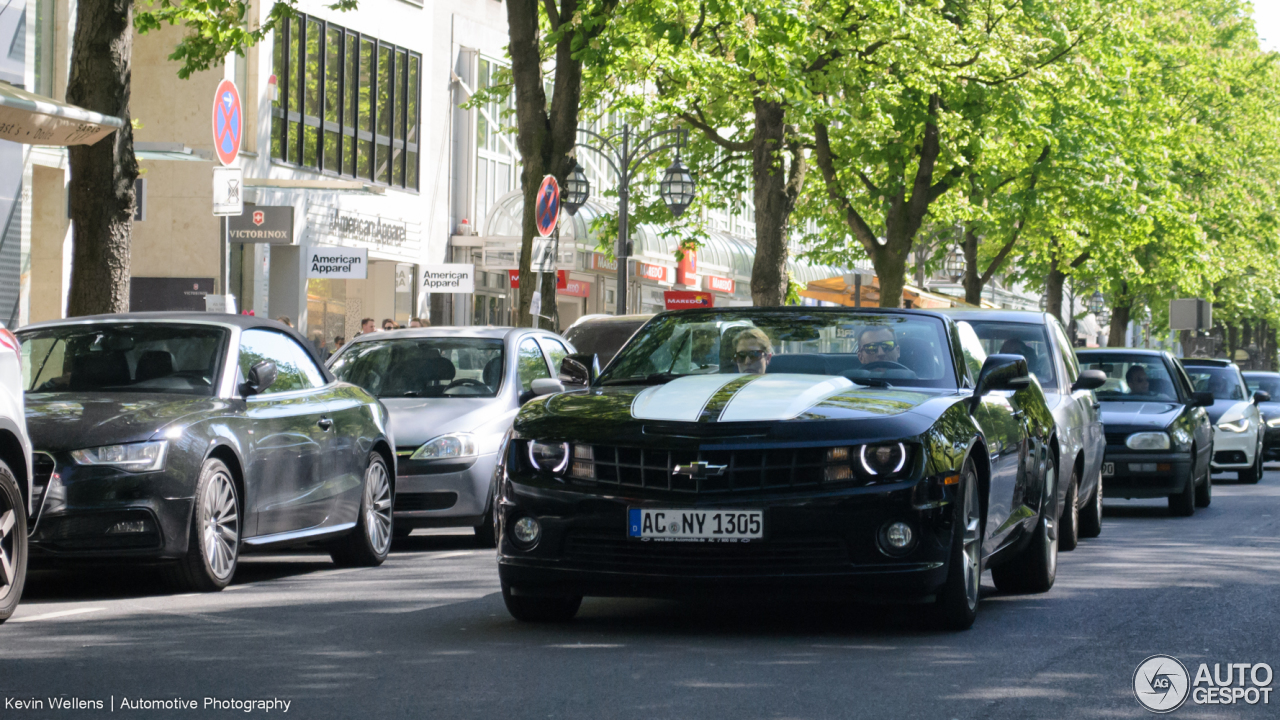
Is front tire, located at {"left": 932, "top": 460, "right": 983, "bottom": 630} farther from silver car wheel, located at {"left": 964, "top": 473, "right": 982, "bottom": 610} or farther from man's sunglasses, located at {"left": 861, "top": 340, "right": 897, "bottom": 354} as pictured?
man's sunglasses, located at {"left": 861, "top": 340, "right": 897, "bottom": 354}

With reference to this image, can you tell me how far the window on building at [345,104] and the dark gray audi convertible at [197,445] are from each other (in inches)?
988

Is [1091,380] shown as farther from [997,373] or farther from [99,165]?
[99,165]

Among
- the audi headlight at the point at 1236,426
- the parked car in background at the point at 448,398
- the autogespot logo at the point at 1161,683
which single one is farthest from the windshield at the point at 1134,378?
the autogespot logo at the point at 1161,683

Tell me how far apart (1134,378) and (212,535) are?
11.5 metres

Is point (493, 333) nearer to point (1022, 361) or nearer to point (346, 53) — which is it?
point (1022, 361)

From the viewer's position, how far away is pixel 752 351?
350 inches

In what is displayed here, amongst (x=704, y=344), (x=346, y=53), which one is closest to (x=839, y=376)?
(x=704, y=344)

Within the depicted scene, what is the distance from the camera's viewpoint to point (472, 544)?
13281mm

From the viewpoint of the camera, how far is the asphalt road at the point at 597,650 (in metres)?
6.11

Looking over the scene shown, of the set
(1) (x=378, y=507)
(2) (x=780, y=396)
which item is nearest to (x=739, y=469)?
(2) (x=780, y=396)

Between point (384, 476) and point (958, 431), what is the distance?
4.94 meters

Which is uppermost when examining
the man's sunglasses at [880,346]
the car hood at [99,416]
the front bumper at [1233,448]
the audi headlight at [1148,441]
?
the man's sunglasses at [880,346]

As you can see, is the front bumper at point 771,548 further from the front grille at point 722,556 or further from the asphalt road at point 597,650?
the asphalt road at point 597,650

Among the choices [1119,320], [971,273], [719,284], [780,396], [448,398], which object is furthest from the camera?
[719,284]
